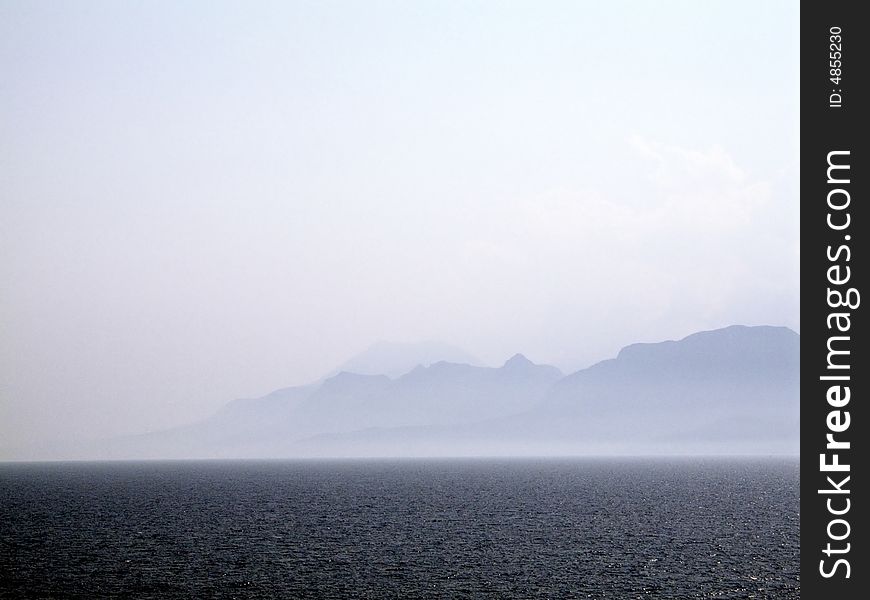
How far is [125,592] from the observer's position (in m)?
62.9

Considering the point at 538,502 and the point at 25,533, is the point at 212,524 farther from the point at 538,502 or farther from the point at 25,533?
the point at 538,502

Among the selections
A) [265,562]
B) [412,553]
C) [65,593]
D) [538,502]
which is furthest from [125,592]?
[538,502]
